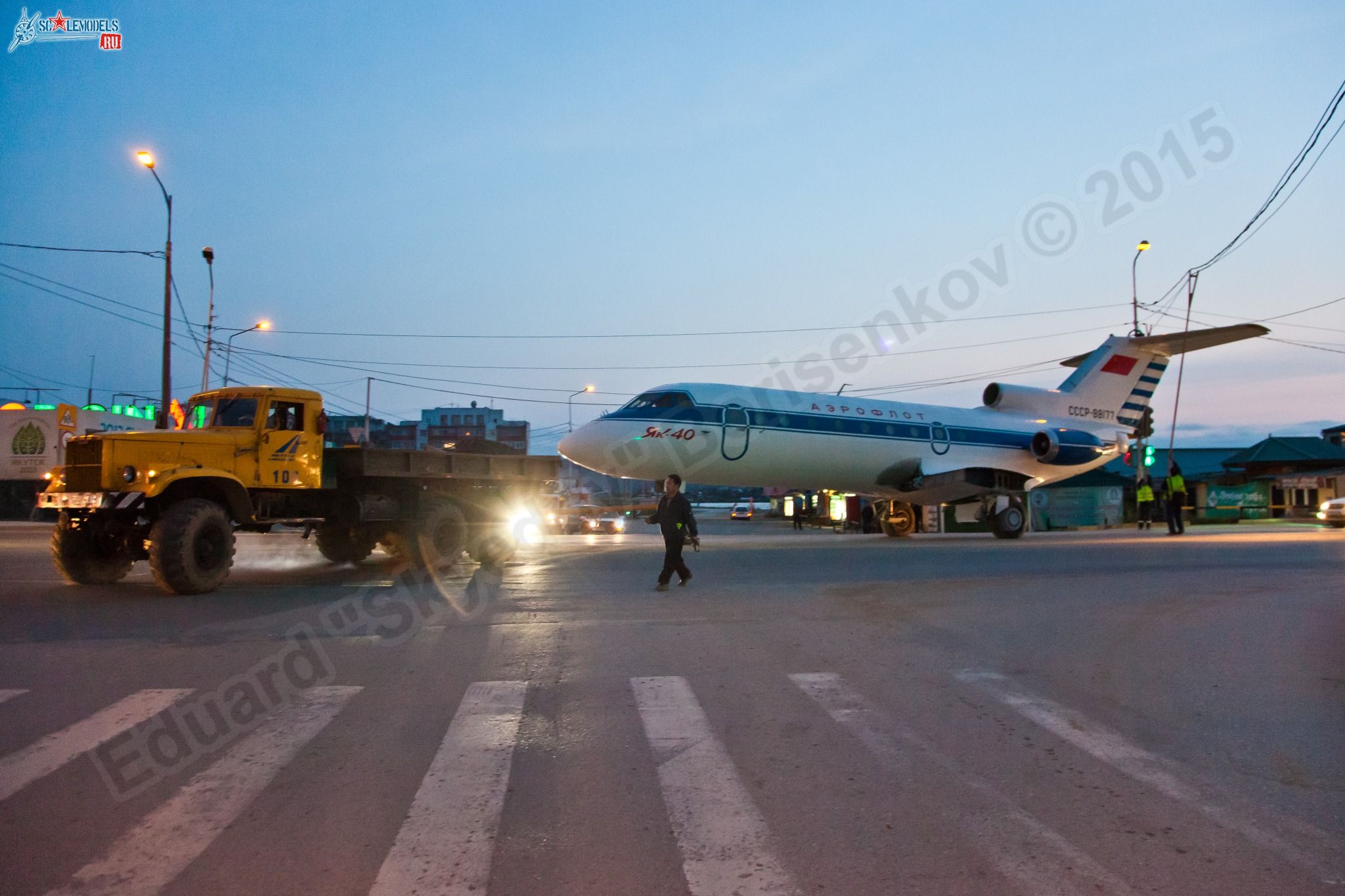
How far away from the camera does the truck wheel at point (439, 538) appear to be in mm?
14078

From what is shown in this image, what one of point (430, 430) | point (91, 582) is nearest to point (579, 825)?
point (91, 582)

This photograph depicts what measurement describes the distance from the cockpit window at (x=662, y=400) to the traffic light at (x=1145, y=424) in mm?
19165

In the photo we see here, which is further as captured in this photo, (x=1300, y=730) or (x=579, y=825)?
(x=1300, y=730)

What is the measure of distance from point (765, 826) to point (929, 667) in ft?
12.3

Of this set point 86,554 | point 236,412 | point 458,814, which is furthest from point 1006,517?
point 458,814

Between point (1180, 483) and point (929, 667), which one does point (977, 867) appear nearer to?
point (929, 667)

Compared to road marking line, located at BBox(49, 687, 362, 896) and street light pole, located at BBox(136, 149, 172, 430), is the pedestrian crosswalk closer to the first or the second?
road marking line, located at BBox(49, 687, 362, 896)

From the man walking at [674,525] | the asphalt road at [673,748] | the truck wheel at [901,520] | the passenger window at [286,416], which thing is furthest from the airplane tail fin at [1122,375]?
the passenger window at [286,416]

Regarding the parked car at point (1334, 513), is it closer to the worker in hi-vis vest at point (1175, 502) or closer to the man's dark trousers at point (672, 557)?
the worker in hi-vis vest at point (1175, 502)

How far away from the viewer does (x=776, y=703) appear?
6.03 m

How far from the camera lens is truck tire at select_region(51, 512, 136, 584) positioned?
39.3 feet

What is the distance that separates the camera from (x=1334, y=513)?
25.3 metres

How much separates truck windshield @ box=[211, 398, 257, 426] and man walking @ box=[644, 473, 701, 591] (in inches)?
223

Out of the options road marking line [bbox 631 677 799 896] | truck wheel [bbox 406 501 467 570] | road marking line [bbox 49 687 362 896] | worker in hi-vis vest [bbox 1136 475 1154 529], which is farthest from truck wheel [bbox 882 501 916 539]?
road marking line [bbox 49 687 362 896]
